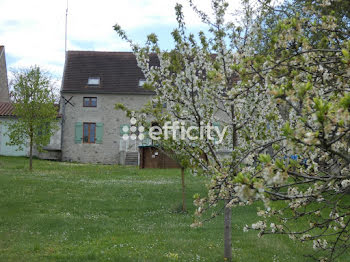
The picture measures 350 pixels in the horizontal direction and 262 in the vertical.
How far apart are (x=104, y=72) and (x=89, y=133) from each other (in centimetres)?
Result: 486

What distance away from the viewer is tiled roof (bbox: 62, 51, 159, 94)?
29.8 metres

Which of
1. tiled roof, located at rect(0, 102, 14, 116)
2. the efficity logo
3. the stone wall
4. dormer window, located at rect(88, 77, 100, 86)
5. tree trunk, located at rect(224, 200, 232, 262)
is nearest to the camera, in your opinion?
the efficity logo

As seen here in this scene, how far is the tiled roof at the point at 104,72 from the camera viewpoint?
1174 inches

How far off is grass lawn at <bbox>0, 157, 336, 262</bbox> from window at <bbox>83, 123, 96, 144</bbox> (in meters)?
13.0

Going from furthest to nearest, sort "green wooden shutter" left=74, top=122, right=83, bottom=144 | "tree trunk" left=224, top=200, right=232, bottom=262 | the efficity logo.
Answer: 1. "green wooden shutter" left=74, top=122, right=83, bottom=144
2. "tree trunk" left=224, top=200, right=232, bottom=262
3. the efficity logo

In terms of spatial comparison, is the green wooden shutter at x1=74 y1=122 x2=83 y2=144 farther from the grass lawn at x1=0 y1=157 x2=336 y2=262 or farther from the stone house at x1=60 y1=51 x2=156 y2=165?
the grass lawn at x1=0 y1=157 x2=336 y2=262

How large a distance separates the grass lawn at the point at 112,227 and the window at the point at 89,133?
1297 centimetres

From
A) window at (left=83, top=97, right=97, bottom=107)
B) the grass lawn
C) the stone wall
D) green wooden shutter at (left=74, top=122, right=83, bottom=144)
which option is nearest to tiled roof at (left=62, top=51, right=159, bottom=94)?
window at (left=83, top=97, right=97, bottom=107)

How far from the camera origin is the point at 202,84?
7113mm

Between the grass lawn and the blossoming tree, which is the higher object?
the blossoming tree

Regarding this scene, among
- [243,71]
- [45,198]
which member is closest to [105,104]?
[45,198]

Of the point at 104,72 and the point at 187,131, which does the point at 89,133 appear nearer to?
the point at 104,72

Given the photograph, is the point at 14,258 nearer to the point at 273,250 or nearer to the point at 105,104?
the point at 273,250

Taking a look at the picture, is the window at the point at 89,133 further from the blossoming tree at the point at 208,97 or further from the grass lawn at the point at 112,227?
the blossoming tree at the point at 208,97
